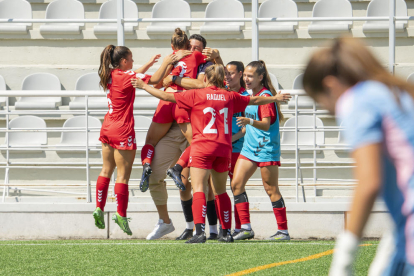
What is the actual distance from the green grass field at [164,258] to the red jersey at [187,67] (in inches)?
63.4

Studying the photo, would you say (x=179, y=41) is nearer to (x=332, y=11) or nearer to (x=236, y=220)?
(x=236, y=220)

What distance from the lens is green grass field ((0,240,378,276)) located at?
13.2ft

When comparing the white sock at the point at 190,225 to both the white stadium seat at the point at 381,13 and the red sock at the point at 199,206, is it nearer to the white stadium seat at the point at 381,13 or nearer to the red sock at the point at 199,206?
the red sock at the point at 199,206

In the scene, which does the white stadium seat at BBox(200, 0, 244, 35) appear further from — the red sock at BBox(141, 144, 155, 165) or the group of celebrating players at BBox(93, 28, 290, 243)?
the red sock at BBox(141, 144, 155, 165)

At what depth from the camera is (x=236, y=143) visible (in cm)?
598

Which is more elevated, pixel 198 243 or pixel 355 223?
pixel 355 223

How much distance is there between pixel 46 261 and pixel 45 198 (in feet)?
10.8

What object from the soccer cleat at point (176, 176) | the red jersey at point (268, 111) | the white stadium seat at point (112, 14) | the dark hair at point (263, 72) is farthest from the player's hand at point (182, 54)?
the white stadium seat at point (112, 14)

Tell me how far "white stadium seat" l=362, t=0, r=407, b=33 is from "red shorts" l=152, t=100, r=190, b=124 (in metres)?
5.10

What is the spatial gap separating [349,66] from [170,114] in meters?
4.07

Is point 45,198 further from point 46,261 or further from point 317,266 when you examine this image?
point 317,266

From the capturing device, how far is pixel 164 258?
4.42 metres

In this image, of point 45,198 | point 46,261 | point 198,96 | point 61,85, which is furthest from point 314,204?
point 61,85

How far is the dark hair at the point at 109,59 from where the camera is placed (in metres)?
5.50
